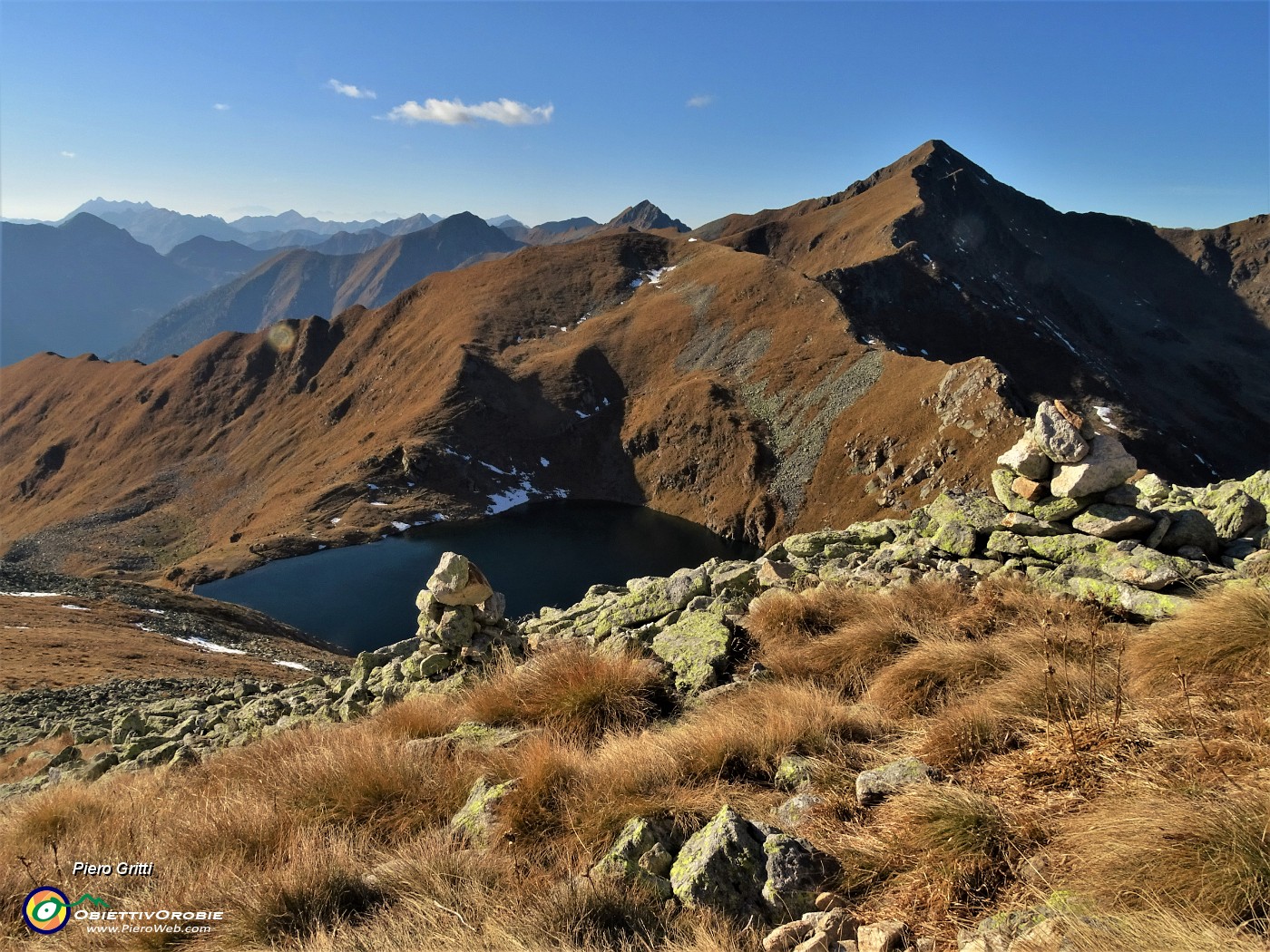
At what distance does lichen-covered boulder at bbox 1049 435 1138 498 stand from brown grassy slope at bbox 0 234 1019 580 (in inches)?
2022

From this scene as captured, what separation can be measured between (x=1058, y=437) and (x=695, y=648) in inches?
283

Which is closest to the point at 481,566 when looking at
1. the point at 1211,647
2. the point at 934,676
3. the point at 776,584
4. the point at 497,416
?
the point at 497,416

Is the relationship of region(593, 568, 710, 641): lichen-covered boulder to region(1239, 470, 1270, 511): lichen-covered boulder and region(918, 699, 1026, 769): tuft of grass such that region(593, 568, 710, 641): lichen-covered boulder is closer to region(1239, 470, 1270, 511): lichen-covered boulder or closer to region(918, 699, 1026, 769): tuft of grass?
region(918, 699, 1026, 769): tuft of grass

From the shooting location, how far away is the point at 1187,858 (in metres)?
3.32

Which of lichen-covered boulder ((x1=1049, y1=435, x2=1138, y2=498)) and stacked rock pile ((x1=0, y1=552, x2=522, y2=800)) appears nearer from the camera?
lichen-covered boulder ((x1=1049, y1=435, x2=1138, y2=498))

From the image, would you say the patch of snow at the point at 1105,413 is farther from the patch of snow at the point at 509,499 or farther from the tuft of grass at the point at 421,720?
the tuft of grass at the point at 421,720

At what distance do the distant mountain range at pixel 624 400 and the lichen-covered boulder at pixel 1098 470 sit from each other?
1981 inches

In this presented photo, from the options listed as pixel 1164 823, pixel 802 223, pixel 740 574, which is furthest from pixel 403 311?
pixel 1164 823

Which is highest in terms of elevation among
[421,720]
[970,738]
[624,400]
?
[624,400]

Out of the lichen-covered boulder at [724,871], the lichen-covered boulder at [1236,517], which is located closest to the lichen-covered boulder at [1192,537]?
the lichen-covered boulder at [1236,517]

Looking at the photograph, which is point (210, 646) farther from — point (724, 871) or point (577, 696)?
point (724, 871)

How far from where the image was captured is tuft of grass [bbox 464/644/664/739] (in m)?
7.21

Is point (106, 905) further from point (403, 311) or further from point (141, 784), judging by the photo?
point (403, 311)

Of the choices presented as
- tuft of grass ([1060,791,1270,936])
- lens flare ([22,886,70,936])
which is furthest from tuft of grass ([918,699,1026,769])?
lens flare ([22,886,70,936])
